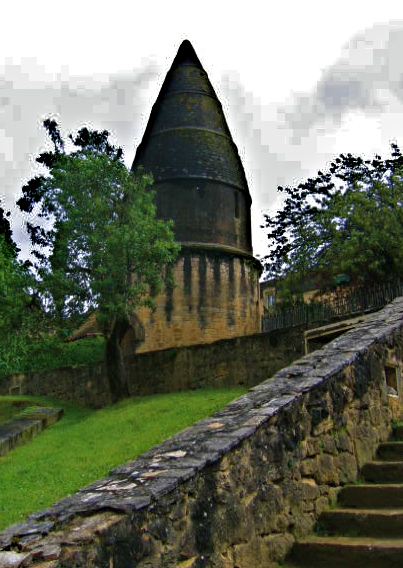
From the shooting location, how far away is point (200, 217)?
87.7ft

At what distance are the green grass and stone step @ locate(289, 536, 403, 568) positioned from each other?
416 cm

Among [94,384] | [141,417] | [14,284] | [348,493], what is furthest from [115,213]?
[348,493]

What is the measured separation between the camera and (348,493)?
5648mm

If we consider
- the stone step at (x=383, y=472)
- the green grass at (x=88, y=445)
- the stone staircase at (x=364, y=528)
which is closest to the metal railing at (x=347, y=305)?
the green grass at (x=88, y=445)

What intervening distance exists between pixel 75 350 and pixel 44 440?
13.3 metres

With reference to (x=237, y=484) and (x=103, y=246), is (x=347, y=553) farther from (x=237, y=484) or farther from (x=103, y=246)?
(x=103, y=246)

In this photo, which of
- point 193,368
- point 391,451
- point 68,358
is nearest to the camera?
point 391,451

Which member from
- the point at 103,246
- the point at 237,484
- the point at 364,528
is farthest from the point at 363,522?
the point at 103,246

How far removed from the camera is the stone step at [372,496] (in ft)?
17.8

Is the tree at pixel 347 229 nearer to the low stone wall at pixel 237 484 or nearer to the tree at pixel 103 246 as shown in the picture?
the tree at pixel 103 246

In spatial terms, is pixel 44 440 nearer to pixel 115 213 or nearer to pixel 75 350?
pixel 115 213

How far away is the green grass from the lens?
30.5 feet

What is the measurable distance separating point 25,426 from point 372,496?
1236 centimetres

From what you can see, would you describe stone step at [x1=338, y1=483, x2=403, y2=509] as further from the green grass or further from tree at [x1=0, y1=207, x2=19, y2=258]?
tree at [x1=0, y1=207, x2=19, y2=258]
